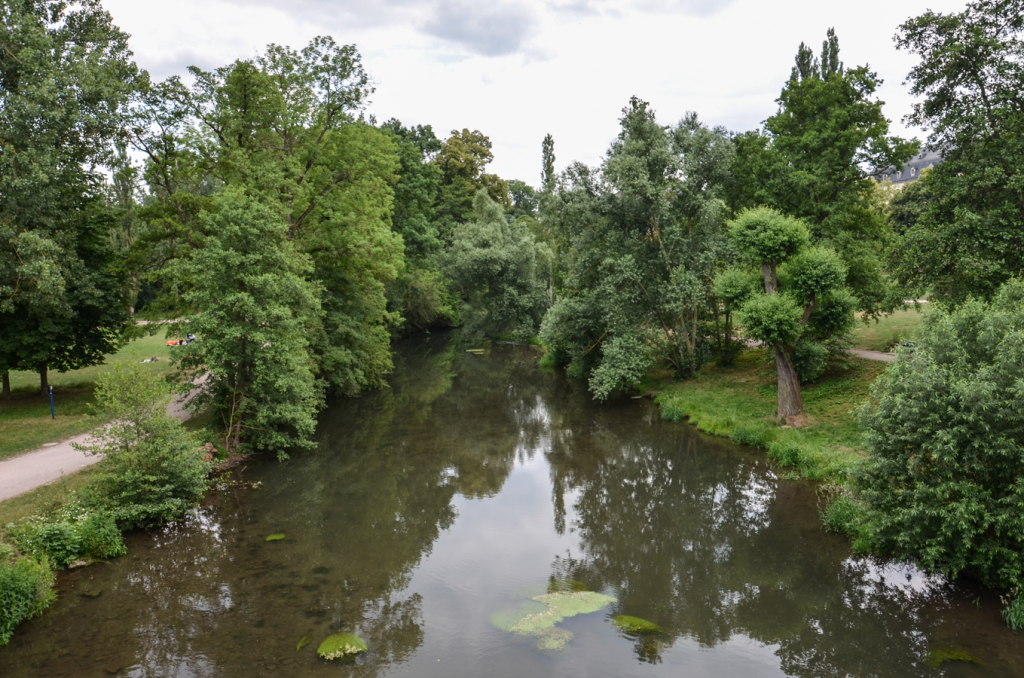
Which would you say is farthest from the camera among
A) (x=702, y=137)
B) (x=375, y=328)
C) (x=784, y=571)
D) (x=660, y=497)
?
(x=375, y=328)

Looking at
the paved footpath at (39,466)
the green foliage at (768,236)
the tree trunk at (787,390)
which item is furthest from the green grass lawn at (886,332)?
the paved footpath at (39,466)

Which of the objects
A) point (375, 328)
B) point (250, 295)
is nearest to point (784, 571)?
point (250, 295)

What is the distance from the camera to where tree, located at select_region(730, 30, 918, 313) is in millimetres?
24047

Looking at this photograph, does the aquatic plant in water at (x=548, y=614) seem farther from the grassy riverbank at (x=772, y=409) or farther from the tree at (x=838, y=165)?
the tree at (x=838, y=165)

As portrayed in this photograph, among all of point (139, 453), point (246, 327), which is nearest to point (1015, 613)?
point (139, 453)

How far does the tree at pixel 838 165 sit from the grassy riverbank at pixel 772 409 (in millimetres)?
4260

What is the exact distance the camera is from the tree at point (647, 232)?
969 inches

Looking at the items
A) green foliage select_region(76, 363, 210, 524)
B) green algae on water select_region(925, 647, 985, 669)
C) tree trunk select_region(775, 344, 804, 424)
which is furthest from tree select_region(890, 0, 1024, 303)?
green foliage select_region(76, 363, 210, 524)

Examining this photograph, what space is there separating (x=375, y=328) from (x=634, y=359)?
12295mm

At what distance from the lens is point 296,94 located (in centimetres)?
2444

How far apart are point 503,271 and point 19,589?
37.4m

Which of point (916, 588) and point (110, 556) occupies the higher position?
point (110, 556)

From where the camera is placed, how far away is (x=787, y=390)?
20.9m

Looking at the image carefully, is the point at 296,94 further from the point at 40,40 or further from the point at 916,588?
the point at 916,588
